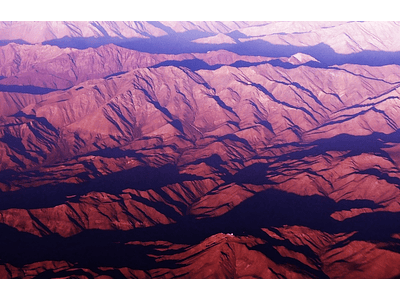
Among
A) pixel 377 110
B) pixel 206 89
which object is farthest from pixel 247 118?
pixel 377 110

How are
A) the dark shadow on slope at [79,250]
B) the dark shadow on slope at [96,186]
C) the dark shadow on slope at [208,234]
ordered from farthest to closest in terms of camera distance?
the dark shadow on slope at [96,186] < the dark shadow on slope at [208,234] < the dark shadow on slope at [79,250]

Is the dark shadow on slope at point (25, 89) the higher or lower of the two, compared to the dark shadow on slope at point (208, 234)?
higher

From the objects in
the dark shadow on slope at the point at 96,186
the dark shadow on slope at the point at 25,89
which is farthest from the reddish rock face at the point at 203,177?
the dark shadow on slope at the point at 25,89

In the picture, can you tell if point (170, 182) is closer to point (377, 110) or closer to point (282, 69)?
point (377, 110)

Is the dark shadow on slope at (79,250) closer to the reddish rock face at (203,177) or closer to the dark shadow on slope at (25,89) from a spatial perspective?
the reddish rock face at (203,177)

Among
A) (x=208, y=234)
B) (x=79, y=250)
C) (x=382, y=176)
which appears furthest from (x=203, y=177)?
(x=382, y=176)

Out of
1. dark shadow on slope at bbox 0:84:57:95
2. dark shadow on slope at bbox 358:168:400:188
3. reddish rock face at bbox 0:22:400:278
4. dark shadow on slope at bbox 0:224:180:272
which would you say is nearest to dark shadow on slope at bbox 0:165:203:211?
reddish rock face at bbox 0:22:400:278

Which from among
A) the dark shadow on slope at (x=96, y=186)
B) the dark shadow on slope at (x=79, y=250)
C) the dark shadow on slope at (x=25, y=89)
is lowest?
the dark shadow on slope at (x=79, y=250)

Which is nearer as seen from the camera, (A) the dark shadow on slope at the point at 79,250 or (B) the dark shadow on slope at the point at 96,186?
(A) the dark shadow on slope at the point at 79,250
